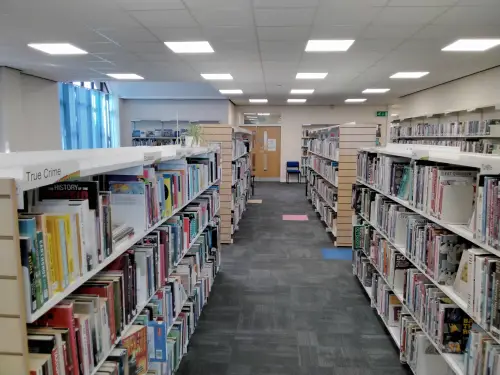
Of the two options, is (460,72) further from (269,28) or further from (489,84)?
(269,28)

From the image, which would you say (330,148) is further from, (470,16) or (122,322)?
(122,322)

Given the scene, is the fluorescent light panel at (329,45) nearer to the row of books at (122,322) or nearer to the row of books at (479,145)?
the row of books at (479,145)

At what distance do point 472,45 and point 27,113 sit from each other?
314 inches

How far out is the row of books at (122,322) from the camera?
1291 mm

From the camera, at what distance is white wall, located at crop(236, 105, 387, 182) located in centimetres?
1418

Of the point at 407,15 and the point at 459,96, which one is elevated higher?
the point at 407,15

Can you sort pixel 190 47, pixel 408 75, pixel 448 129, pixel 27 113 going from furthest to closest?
pixel 448 129, pixel 408 75, pixel 27 113, pixel 190 47

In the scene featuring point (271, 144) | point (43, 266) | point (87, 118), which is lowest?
point (43, 266)

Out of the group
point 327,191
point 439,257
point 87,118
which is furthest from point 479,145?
point 87,118

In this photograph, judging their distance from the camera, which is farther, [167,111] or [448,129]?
[167,111]

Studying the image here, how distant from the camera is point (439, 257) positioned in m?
2.33

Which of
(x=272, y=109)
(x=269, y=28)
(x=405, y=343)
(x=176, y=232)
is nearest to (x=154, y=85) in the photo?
(x=272, y=109)

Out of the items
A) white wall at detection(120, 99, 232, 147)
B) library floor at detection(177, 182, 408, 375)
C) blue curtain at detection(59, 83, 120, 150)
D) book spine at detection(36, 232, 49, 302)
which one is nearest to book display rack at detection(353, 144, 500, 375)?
library floor at detection(177, 182, 408, 375)

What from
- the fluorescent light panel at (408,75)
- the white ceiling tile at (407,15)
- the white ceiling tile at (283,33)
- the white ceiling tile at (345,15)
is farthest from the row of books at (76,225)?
the fluorescent light panel at (408,75)
